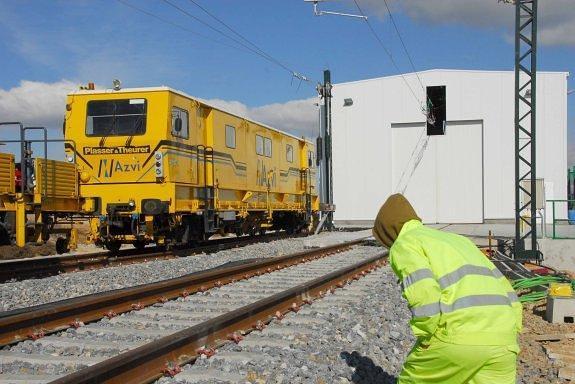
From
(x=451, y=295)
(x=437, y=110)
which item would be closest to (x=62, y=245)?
(x=451, y=295)

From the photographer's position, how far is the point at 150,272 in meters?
11.5

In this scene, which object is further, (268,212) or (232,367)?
(268,212)

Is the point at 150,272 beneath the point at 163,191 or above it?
beneath

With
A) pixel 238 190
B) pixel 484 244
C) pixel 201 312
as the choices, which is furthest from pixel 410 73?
pixel 201 312

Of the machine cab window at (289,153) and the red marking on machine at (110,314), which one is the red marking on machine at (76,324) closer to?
the red marking on machine at (110,314)

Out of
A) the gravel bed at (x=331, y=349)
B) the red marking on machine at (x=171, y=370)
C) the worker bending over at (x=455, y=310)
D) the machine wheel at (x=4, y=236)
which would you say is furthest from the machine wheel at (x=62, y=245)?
the worker bending over at (x=455, y=310)

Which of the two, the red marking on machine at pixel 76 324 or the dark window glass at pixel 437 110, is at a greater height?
the dark window glass at pixel 437 110

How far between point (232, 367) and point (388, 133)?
31344mm

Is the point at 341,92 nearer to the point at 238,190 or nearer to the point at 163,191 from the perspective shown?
the point at 238,190

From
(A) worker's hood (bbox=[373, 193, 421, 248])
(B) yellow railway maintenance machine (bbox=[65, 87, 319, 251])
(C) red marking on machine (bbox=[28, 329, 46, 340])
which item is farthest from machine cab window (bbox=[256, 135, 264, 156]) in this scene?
(A) worker's hood (bbox=[373, 193, 421, 248])

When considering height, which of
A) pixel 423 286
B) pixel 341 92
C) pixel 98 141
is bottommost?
pixel 423 286

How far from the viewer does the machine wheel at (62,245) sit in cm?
1194

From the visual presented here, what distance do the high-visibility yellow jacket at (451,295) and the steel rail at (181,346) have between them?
2447 millimetres

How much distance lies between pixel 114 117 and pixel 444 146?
2356 centimetres
